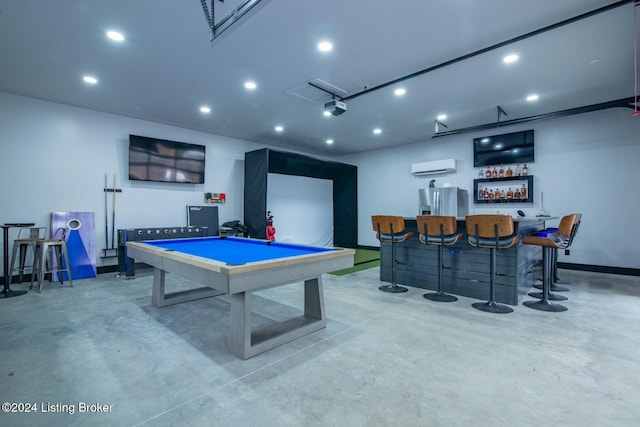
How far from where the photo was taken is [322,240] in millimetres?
9453

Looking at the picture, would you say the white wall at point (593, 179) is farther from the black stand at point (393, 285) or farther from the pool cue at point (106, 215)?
the pool cue at point (106, 215)

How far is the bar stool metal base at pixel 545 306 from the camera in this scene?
341 cm

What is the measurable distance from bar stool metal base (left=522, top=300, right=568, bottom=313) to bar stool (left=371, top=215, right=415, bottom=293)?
59.5 inches

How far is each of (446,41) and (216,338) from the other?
3872mm

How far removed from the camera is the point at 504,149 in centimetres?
640

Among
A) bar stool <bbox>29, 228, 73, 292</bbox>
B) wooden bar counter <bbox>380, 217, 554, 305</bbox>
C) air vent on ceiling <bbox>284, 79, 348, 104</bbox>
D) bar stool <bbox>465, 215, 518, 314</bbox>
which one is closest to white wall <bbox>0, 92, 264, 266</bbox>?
bar stool <bbox>29, 228, 73, 292</bbox>

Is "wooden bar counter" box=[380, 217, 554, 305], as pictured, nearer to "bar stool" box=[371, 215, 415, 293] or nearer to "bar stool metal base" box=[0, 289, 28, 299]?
→ "bar stool" box=[371, 215, 415, 293]

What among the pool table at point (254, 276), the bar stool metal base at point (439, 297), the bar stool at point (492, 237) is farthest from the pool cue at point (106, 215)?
the bar stool at point (492, 237)

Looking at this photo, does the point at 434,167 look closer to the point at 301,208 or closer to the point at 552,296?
the point at 301,208

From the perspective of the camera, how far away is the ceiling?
2707 millimetres

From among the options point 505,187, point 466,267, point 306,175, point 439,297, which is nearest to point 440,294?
point 439,297

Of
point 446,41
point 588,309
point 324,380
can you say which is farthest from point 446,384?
point 446,41

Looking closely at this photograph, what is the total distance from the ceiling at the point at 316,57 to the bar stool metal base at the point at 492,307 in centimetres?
298

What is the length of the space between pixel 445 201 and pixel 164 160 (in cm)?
636
